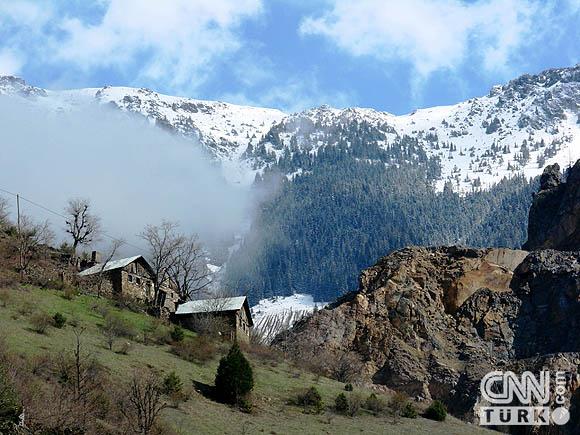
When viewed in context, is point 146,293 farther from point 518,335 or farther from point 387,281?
point 518,335

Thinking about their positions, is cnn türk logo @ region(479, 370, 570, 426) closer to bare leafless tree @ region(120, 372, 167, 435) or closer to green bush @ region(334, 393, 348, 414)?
green bush @ region(334, 393, 348, 414)

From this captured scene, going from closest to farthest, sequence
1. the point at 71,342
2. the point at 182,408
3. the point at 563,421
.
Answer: the point at 182,408 < the point at 71,342 < the point at 563,421

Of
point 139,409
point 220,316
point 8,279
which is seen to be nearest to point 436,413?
point 220,316

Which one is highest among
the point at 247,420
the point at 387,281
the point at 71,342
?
the point at 387,281

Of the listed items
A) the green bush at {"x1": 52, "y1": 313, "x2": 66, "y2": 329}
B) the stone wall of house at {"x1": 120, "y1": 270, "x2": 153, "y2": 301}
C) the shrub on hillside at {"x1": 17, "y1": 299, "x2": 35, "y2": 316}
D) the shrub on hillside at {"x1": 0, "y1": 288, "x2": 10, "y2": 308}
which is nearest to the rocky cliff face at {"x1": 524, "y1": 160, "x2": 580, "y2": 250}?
the stone wall of house at {"x1": 120, "y1": 270, "x2": 153, "y2": 301}

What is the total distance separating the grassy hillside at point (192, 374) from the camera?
142 ft

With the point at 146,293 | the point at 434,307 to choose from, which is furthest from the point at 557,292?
the point at 146,293

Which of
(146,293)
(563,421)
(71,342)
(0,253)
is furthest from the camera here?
(146,293)

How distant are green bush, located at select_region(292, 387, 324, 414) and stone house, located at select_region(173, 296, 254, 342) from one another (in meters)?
14.1

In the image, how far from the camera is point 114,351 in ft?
162

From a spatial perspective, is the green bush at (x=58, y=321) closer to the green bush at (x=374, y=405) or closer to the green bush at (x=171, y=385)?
the green bush at (x=171, y=385)

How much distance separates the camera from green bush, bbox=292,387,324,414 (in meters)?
49.4

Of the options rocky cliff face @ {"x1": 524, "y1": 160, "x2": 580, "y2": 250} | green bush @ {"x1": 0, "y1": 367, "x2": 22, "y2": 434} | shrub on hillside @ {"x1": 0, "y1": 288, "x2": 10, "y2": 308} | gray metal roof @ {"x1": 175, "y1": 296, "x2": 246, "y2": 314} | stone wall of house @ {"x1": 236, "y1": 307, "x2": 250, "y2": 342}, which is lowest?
green bush @ {"x1": 0, "y1": 367, "x2": 22, "y2": 434}

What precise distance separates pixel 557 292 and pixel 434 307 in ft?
39.2
